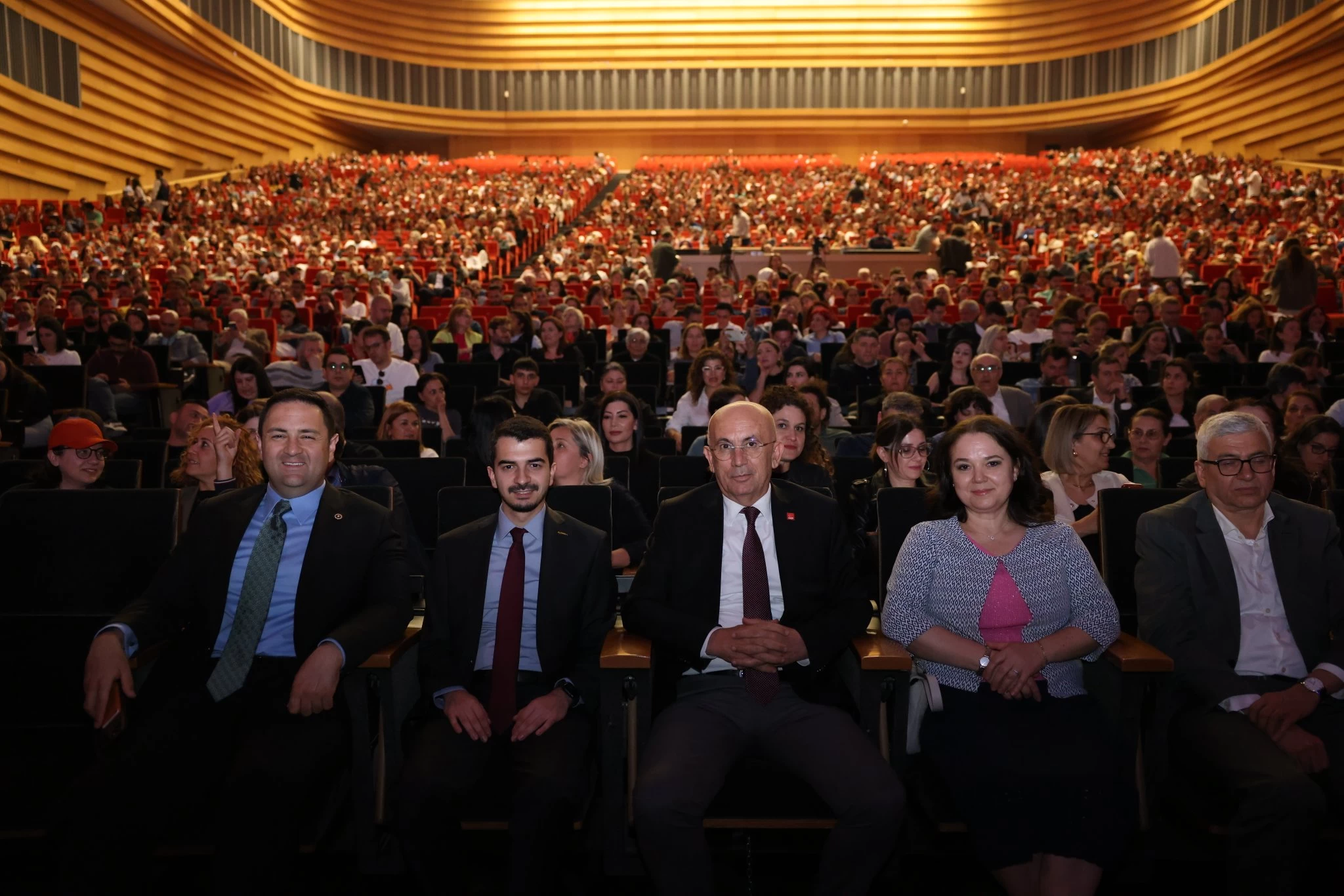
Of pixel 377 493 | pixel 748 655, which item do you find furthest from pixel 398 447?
pixel 748 655

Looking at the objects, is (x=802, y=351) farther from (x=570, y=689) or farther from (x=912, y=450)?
(x=570, y=689)

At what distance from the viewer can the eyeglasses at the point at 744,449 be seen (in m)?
2.51

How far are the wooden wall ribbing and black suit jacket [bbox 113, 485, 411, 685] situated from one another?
15.6 m

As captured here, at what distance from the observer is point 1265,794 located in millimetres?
2086

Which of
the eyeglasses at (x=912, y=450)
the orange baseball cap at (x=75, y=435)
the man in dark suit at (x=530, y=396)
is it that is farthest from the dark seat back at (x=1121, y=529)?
the orange baseball cap at (x=75, y=435)

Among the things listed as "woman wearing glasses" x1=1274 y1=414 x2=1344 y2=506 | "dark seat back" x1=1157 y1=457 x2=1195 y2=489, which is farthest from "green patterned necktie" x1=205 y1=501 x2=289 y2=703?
"woman wearing glasses" x1=1274 y1=414 x2=1344 y2=506

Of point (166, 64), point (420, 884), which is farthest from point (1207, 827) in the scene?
point (166, 64)

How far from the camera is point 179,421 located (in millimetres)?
A: 4430

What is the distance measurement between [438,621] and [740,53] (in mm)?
28780

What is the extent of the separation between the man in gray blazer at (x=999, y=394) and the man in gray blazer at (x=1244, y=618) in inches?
105

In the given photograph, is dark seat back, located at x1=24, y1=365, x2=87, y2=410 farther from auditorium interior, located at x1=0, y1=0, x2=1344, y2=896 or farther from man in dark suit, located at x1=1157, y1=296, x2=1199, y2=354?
man in dark suit, located at x1=1157, y1=296, x2=1199, y2=354

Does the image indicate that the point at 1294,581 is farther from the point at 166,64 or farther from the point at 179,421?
the point at 166,64

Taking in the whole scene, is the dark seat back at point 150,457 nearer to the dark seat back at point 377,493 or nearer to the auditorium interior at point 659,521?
the auditorium interior at point 659,521

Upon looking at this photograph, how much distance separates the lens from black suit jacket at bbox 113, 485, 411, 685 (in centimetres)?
238
